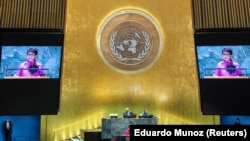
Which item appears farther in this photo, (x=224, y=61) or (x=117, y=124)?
(x=224, y=61)

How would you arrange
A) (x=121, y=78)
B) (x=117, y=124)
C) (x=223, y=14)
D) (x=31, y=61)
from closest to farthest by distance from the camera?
(x=117, y=124)
(x=31, y=61)
(x=223, y=14)
(x=121, y=78)

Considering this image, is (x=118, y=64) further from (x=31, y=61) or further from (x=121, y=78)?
(x=31, y=61)

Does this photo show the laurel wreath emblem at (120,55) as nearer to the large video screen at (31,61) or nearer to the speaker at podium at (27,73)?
the large video screen at (31,61)

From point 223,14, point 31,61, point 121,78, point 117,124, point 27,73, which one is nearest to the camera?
point 117,124

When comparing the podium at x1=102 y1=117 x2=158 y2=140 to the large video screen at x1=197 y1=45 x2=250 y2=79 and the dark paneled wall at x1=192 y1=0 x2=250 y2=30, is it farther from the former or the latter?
the dark paneled wall at x1=192 y1=0 x2=250 y2=30

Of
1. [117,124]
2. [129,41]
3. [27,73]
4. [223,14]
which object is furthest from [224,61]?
[27,73]

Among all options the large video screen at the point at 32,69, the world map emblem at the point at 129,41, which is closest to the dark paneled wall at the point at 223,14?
the world map emblem at the point at 129,41

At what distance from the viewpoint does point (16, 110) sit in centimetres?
970

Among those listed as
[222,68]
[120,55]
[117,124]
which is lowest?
[117,124]

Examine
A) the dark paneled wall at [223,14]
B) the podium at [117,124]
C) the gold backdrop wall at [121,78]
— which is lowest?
the podium at [117,124]

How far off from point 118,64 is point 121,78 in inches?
18.7

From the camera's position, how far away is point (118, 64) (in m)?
10.9

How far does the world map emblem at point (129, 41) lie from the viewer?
10.9 m

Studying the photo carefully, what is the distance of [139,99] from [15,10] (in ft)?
16.0
